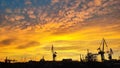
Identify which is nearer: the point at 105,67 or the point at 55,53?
the point at 105,67

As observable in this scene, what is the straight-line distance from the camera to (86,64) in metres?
108

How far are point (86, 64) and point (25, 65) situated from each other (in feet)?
85.1

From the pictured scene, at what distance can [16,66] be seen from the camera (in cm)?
10106

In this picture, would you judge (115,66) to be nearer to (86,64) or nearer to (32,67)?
(86,64)

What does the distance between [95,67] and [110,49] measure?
86.8 metres

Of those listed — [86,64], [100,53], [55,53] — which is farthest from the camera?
[100,53]

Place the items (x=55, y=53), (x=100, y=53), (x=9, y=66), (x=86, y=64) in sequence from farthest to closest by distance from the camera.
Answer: (x=100, y=53)
(x=55, y=53)
(x=86, y=64)
(x=9, y=66)

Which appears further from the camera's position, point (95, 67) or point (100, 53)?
point (100, 53)

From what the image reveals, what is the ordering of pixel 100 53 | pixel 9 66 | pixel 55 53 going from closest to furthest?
pixel 9 66, pixel 55 53, pixel 100 53

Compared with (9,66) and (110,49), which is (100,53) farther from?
(9,66)

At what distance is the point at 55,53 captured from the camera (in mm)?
169875

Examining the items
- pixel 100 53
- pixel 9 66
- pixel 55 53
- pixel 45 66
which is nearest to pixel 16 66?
pixel 9 66

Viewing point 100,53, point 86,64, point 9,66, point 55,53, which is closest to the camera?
point 9,66

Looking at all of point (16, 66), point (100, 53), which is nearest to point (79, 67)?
point (16, 66)
